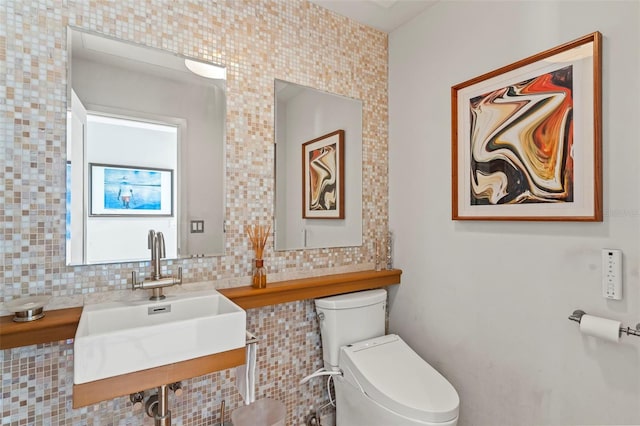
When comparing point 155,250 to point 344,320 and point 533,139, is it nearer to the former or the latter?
point 344,320

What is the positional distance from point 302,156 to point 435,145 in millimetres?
726

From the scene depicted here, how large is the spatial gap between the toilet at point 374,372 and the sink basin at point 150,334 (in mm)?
644

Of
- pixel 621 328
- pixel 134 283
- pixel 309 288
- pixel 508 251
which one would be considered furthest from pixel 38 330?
pixel 621 328

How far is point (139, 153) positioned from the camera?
142 centimetres

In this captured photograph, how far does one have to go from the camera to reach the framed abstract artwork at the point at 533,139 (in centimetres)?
122

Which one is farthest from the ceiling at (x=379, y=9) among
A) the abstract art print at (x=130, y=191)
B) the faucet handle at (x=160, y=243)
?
the faucet handle at (x=160, y=243)

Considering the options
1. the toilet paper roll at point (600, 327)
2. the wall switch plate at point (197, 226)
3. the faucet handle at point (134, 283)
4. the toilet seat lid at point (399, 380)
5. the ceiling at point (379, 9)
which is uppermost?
the ceiling at point (379, 9)

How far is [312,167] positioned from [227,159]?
→ 1.59ft

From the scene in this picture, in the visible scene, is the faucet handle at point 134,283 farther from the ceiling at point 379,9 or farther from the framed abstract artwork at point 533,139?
the ceiling at point 379,9

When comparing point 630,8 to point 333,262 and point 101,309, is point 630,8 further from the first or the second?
point 101,309

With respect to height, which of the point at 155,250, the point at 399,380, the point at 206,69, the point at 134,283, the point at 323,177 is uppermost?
the point at 206,69

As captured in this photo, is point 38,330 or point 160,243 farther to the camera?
point 160,243

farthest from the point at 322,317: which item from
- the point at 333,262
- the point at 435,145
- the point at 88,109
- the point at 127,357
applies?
the point at 88,109

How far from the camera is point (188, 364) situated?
3.58ft
